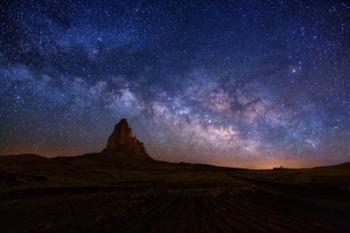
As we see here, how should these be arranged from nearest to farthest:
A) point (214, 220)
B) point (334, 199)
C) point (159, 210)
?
1. point (214, 220)
2. point (159, 210)
3. point (334, 199)

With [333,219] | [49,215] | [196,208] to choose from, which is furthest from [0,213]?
[333,219]

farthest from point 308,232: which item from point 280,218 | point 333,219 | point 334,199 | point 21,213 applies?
point 334,199

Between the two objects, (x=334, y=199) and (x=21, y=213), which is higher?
(x=334, y=199)

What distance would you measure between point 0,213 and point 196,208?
64.8 feet

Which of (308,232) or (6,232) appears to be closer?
(308,232)

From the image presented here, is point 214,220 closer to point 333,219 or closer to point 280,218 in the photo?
point 280,218

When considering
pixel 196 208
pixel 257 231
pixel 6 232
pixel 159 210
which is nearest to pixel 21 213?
pixel 6 232

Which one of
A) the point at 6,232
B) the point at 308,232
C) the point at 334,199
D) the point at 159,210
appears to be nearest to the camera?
the point at 308,232

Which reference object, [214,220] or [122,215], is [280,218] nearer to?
[214,220]

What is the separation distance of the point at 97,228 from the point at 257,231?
11.1 meters

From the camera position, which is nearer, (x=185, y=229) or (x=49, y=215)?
(x=185, y=229)

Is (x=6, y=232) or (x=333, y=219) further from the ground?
(x=333, y=219)

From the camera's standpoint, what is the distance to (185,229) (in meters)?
23.5

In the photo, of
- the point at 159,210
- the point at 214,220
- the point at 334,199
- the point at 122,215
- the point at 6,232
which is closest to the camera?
the point at 6,232
